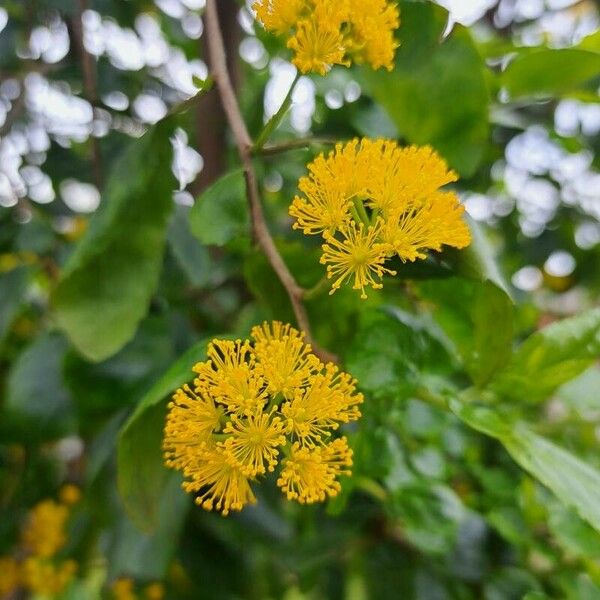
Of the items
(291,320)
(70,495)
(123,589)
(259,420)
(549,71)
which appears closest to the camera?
(259,420)

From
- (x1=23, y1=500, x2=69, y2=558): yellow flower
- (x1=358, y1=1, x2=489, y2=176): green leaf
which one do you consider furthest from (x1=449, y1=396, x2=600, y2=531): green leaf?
(x1=23, y1=500, x2=69, y2=558): yellow flower

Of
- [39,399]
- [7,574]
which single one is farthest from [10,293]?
[7,574]

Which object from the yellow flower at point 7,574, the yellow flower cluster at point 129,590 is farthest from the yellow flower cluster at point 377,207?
the yellow flower at point 7,574

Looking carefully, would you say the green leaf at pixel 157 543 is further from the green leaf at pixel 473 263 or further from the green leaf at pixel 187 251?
the green leaf at pixel 473 263

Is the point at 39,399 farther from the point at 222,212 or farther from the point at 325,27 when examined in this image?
the point at 325,27

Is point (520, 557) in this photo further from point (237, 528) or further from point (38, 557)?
point (38, 557)
